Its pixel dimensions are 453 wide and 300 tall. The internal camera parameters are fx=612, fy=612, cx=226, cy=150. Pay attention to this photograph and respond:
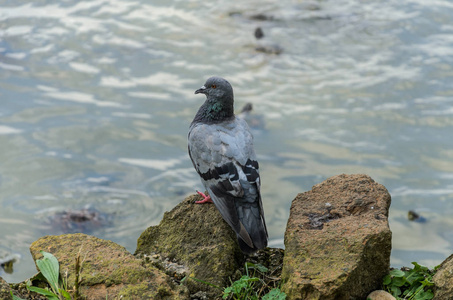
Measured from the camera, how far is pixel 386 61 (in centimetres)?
1339

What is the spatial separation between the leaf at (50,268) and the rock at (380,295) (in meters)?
2.15

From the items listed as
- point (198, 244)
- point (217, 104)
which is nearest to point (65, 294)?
point (198, 244)

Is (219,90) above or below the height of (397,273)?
above

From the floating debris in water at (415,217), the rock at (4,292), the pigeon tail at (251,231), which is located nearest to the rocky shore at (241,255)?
the rock at (4,292)

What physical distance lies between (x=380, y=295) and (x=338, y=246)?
17.2 inches

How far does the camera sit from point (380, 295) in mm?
4250

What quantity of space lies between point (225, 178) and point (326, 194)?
0.87 meters

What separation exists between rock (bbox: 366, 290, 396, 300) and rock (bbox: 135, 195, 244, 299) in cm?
106

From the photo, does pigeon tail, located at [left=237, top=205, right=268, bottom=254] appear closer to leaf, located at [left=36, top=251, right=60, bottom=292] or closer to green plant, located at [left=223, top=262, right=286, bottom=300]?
green plant, located at [left=223, top=262, right=286, bottom=300]

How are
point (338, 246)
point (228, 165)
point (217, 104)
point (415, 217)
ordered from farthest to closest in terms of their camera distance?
point (415, 217), point (217, 104), point (228, 165), point (338, 246)

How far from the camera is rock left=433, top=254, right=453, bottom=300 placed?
4.04 meters

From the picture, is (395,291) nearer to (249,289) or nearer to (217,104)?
(249,289)

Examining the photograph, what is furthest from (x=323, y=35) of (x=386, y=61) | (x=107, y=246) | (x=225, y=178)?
(x=107, y=246)

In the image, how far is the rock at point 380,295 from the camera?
421 cm
